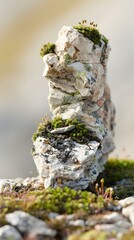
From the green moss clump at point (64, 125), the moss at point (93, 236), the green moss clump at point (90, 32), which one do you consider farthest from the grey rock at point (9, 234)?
the green moss clump at point (90, 32)

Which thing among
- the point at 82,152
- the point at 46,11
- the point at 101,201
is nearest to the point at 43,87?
the point at 46,11

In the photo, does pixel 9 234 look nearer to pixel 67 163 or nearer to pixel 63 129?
pixel 67 163

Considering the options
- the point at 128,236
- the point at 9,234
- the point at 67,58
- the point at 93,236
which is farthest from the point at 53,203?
the point at 67,58

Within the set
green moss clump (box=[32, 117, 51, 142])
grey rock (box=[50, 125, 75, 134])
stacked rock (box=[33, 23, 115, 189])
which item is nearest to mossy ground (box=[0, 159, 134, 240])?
stacked rock (box=[33, 23, 115, 189])

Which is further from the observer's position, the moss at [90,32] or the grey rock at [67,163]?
the moss at [90,32]

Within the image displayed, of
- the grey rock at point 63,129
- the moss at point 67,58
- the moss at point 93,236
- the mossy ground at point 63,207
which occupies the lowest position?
the moss at point 93,236

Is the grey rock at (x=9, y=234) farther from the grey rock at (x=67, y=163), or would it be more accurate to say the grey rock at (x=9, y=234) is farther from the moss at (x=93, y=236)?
the grey rock at (x=67, y=163)

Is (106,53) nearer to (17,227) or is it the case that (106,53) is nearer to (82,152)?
(82,152)
